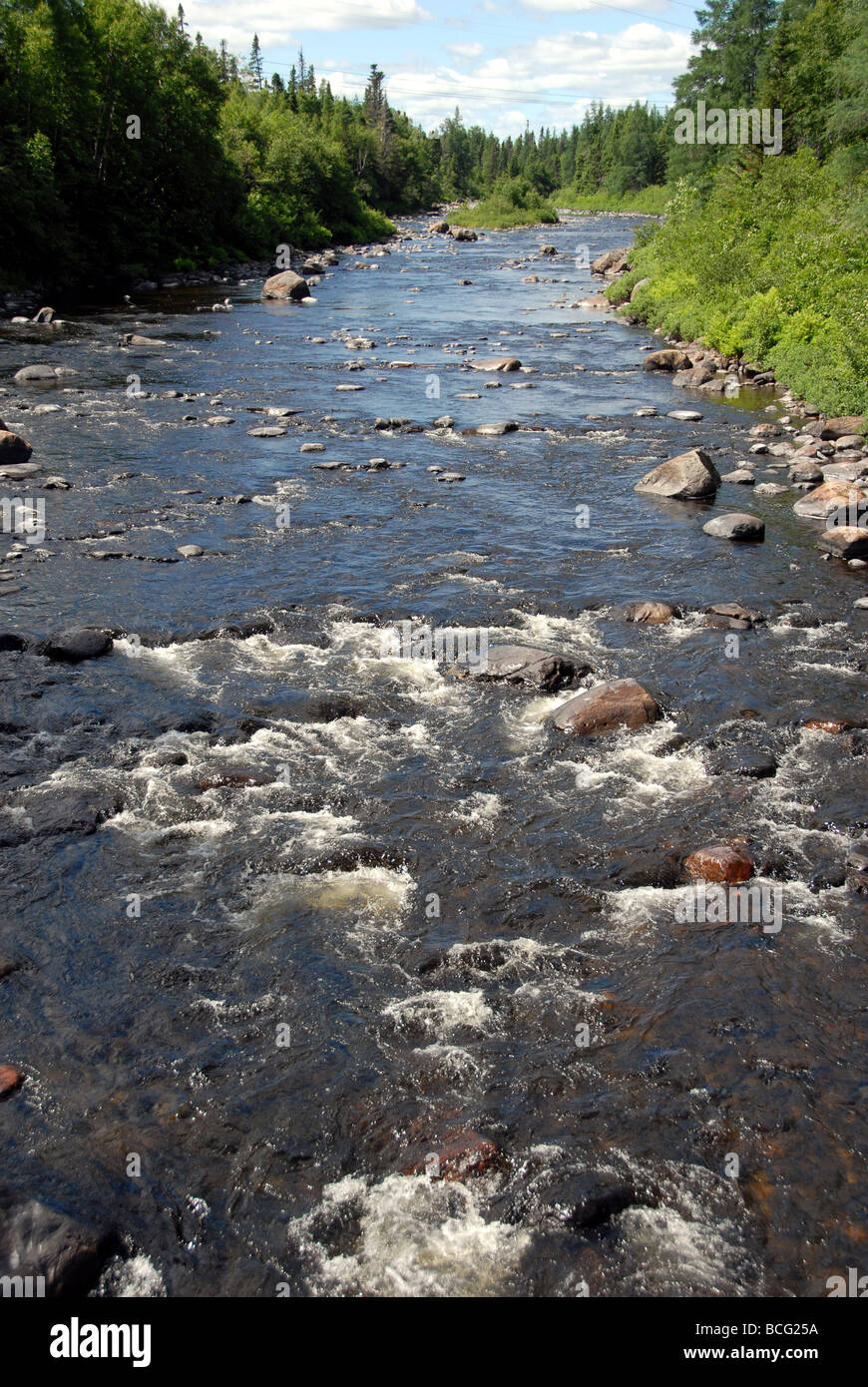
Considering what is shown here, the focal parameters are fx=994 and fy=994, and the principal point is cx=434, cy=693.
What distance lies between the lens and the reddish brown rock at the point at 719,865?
10.2 m

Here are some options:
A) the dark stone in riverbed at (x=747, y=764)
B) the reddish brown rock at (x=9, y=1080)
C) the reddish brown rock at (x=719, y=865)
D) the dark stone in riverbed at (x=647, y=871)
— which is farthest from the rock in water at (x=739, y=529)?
the reddish brown rock at (x=9, y=1080)

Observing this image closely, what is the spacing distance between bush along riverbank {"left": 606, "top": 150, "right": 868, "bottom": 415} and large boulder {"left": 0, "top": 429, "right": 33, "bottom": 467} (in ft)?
67.8

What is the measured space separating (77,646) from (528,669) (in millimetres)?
6570

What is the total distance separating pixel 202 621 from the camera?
15.8 metres

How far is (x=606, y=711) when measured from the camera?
13.0 meters

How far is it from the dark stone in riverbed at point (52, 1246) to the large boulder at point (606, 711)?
811cm

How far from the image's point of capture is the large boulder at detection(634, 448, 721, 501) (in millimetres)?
22141

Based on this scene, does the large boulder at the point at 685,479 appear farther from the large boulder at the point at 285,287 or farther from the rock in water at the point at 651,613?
the large boulder at the point at 285,287

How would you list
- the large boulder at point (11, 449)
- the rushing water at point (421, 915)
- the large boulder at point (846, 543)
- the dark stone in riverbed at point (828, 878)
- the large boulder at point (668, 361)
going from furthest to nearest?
1. the large boulder at point (668, 361)
2. the large boulder at point (11, 449)
3. the large boulder at point (846, 543)
4. the dark stone in riverbed at point (828, 878)
5. the rushing water at point (421, 915)

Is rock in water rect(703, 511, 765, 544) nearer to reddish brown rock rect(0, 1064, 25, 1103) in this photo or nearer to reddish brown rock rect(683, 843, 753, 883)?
reddish brown rock rect(683, 843, 753, 883)

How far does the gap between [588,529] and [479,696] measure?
310 inches

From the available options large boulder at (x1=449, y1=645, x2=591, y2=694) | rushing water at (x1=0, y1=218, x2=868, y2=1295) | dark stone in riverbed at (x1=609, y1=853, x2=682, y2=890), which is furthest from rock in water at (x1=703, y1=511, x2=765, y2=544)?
dark stone in riverbed at (x1=609, y1=853, x2=682, y2=890)

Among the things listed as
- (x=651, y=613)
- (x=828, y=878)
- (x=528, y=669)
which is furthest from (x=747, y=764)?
(x=651, y=613)

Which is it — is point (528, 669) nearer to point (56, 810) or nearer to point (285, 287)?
point (56, 810)
